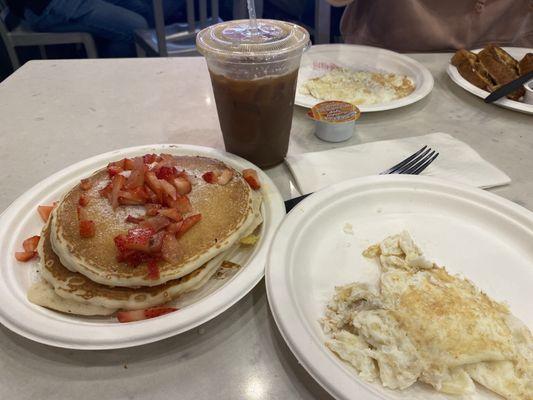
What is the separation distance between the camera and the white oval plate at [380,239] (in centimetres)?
90

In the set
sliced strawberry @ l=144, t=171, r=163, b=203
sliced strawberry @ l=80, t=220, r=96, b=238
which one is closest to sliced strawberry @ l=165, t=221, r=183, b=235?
sliced strawberry @ l=144, t=171, r=163, b=203

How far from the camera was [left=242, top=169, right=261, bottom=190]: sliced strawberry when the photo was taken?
1339 millimetres

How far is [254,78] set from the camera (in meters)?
1.34

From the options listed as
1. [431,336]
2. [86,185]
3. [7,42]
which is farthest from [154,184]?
[7,42]

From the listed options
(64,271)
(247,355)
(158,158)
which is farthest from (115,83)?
(247,355)

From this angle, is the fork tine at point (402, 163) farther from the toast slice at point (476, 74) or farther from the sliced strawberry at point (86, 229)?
the sliced strawberry at point (86, 229)

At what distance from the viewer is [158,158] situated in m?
1.35

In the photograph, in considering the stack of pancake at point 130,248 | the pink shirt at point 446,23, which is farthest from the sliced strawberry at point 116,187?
the pink shirt at point 446,23

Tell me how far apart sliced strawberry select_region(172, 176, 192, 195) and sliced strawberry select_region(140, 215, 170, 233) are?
133 millimetres

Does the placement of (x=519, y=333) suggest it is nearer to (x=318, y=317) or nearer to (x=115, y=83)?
(x=318, y=317)

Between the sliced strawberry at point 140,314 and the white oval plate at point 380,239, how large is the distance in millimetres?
286

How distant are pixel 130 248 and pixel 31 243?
38 cm

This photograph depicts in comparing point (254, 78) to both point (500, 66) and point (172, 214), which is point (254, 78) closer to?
point (172, 214)

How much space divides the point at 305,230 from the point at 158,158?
0.58 m
